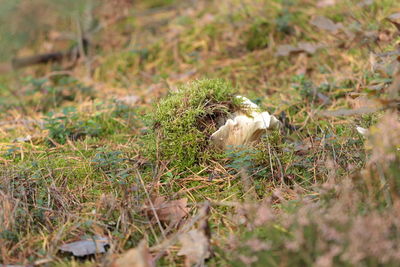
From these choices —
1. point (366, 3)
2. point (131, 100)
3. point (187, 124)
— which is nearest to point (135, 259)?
point (187, 124)

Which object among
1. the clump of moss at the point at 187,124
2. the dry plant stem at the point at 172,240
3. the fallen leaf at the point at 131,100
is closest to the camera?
the dry plant stem at the point at 172,240

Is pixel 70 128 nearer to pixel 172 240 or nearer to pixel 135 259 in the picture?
pixel 172 240

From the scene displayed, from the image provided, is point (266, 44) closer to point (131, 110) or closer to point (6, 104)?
point (131, 110)

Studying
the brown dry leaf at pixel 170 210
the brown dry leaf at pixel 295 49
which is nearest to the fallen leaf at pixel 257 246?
the brown dry leaf at pixel 170 210

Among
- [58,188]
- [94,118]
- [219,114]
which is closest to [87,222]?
[58,188]

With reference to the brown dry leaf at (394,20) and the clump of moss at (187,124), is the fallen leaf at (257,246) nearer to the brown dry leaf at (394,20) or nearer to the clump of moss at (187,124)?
the clump of moss at (187,124)

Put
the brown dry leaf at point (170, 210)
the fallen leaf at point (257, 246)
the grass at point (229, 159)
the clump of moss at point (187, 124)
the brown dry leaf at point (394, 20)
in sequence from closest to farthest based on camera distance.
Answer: the fallen leaf at point (257, 246) → the grass at point (229, 159) → the brown dry leaf at point (170, 210) → the clump of moss at point (187, 124) → the brown dry leaf at point (394, 20)

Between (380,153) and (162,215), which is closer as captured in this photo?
(380,153)

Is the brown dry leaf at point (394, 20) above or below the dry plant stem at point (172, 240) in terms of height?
above

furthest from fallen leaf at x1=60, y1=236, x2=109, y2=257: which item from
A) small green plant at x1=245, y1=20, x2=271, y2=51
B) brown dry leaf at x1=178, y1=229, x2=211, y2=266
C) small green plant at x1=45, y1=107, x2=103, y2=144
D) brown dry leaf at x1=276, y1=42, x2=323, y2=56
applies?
small green plant at x1=245, y1=20, x2=271, y2=51
